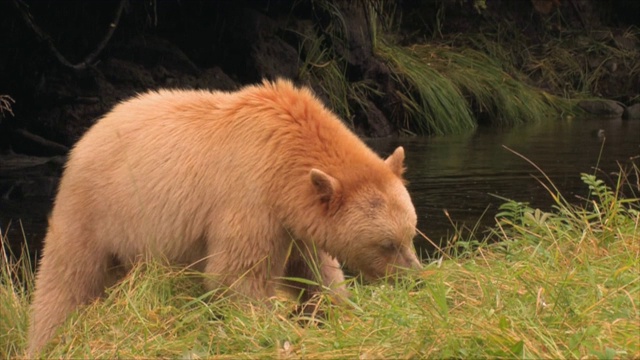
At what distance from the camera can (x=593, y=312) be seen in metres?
3.84

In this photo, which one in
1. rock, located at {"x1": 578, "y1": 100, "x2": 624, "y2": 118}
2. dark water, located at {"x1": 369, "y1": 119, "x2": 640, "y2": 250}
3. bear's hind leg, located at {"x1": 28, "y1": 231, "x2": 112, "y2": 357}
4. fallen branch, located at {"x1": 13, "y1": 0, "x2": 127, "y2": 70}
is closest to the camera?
bear's hind leg, located at {"x1": 28, "y1": 231, "x2": 112, "y2": 357}

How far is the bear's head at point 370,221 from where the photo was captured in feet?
16.8

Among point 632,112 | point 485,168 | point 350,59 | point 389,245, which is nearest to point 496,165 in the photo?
point 485,168

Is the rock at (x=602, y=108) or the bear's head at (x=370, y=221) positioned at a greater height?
the bear's head at (x=370, y=221)

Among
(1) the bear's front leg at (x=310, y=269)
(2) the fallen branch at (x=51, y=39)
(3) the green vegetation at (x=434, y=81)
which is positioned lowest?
(3) the green vegetation at (x=434, y=81)

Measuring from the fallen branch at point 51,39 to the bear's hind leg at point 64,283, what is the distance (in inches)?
246

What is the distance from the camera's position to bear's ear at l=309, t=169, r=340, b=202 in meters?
4.99

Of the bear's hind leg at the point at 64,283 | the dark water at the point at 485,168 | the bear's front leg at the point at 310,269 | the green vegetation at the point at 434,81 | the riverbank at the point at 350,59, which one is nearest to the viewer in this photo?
the bear's front leg at the point at 310,269

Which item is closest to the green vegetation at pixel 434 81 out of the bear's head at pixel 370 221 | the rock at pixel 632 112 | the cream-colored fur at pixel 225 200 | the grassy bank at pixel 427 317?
the rock at pixel 632 112

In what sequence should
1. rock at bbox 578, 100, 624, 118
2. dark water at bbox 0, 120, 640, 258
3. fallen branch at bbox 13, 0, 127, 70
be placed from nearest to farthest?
dark water at bbox 0, 120, 640, 258 → fallen branch at bbox 13, 0, 127, 70 → rock at bbox 578, 100, 624, 118

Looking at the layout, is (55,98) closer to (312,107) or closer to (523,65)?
(312,107)

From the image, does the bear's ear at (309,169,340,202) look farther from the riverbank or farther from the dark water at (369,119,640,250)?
the riverbank

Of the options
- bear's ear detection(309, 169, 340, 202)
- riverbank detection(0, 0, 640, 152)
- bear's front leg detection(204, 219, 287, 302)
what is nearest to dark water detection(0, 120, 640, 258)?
riverbank detection(0, 0, 640, 152)

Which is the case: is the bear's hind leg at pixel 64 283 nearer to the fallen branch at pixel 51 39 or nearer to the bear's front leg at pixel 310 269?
the bear's front leg at pixel 310 269
